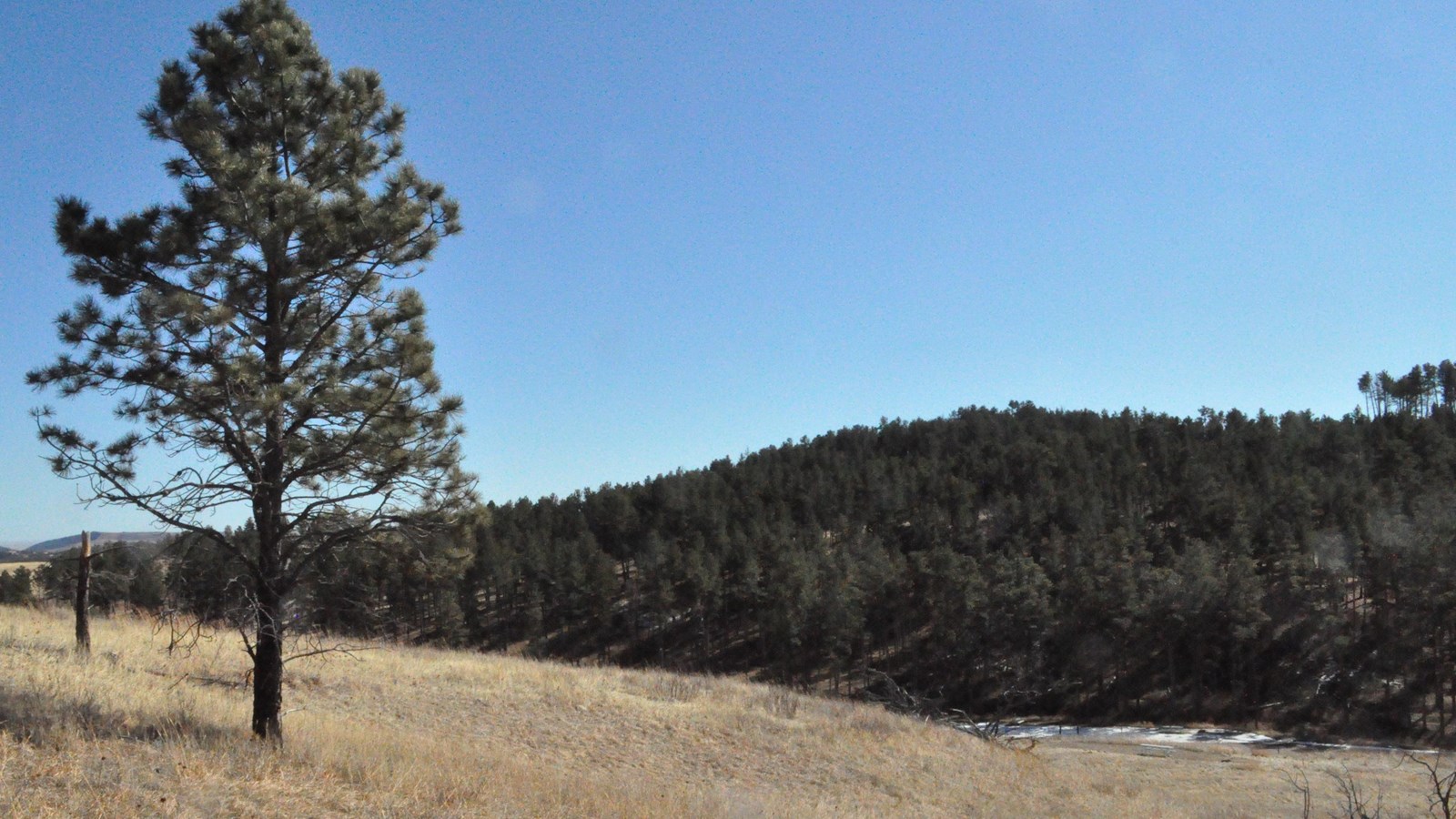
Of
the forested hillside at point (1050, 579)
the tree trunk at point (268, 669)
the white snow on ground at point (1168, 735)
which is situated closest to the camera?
the tree trunk at point (268, 669)

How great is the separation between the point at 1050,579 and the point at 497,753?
6641cm

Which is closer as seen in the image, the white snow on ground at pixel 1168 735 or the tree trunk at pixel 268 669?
the tree trunk at pixel 268 669

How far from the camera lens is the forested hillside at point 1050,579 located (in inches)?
2382

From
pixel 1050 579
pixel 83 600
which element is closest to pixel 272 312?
pixel 83 600

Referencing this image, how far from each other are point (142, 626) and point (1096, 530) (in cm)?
7194

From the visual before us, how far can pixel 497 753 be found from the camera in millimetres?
13406

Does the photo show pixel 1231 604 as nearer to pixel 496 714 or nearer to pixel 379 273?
pixel 496 714

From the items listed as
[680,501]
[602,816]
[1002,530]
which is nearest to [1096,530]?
[1002,530]

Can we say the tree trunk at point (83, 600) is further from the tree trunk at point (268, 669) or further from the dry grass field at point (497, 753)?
the tree trunk at point (268, 669)

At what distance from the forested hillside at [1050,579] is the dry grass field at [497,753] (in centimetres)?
2886

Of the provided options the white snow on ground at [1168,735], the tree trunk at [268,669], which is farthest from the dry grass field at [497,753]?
the white snow on ground at [1168,735]

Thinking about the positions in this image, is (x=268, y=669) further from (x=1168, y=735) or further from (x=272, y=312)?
(x=1168, y=735)

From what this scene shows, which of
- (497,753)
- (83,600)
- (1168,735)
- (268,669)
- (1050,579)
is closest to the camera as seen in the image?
(268,669)

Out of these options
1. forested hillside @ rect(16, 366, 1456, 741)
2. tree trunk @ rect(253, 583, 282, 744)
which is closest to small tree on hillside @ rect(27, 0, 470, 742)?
tree trunk @ rect(253, 583, 282, 744)
